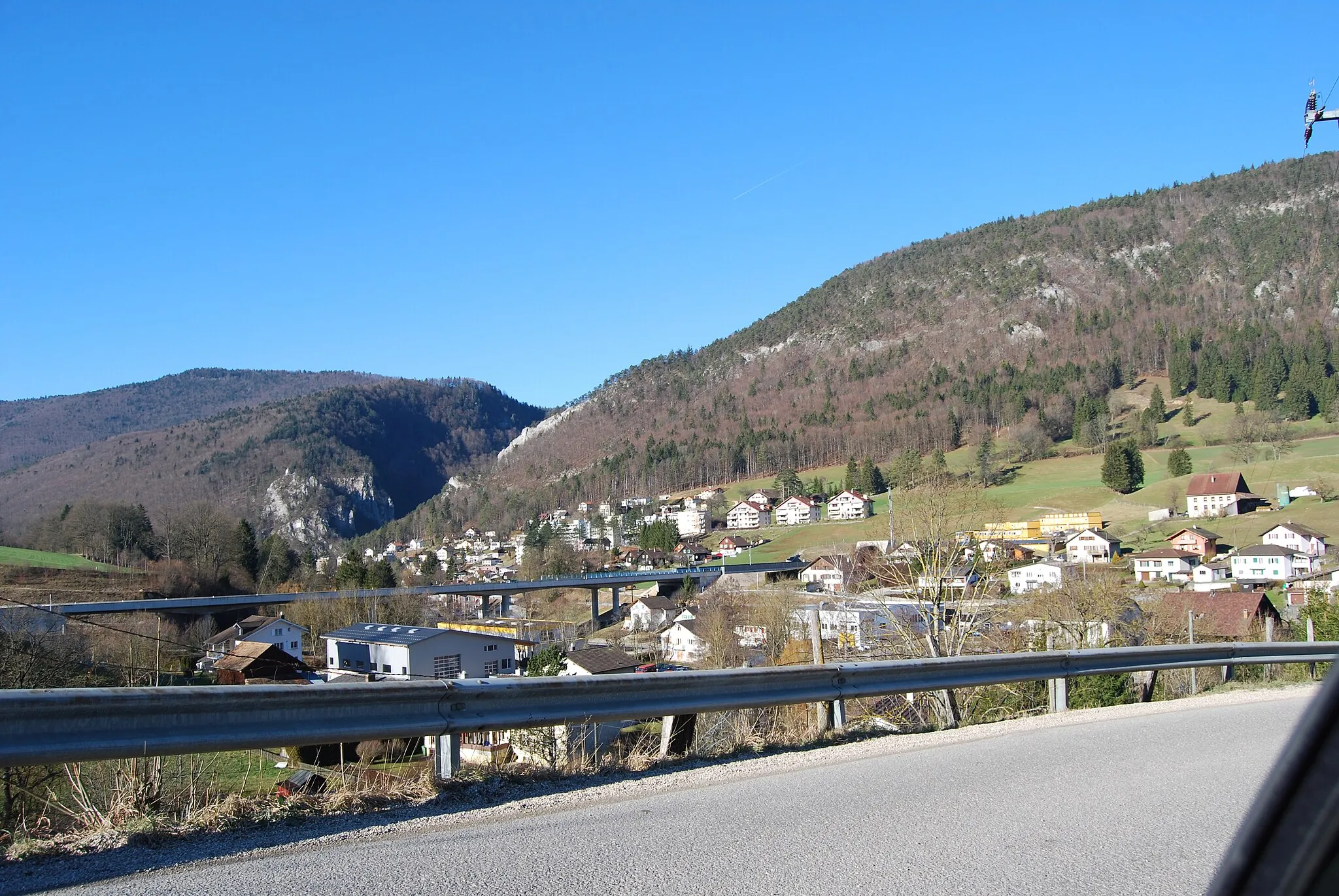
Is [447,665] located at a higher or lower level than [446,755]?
lower

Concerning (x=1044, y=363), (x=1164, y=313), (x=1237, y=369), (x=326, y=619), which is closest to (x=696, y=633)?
(x=326, y=619)

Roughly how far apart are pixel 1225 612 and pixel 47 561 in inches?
2835

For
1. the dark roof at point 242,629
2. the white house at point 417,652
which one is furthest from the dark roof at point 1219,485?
the dark roof at point 242,629

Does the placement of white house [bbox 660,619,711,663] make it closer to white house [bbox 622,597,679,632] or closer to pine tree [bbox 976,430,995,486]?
white house [bbox 622,597,679,632]

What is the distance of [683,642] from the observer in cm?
5016

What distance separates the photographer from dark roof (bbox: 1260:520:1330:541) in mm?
54031

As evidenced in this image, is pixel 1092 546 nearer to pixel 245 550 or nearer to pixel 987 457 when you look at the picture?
pixel 987 457

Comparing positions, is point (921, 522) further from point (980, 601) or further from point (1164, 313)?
point (1164, 313)

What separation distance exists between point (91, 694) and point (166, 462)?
680 feet

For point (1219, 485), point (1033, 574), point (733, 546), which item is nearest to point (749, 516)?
point (733, 546)

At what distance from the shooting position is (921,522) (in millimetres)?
18469

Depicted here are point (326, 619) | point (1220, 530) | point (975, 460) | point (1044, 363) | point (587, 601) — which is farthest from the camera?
point (1044, 363)

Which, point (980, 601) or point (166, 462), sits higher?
point (166, 462)

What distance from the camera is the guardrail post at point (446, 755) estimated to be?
5539 mm
